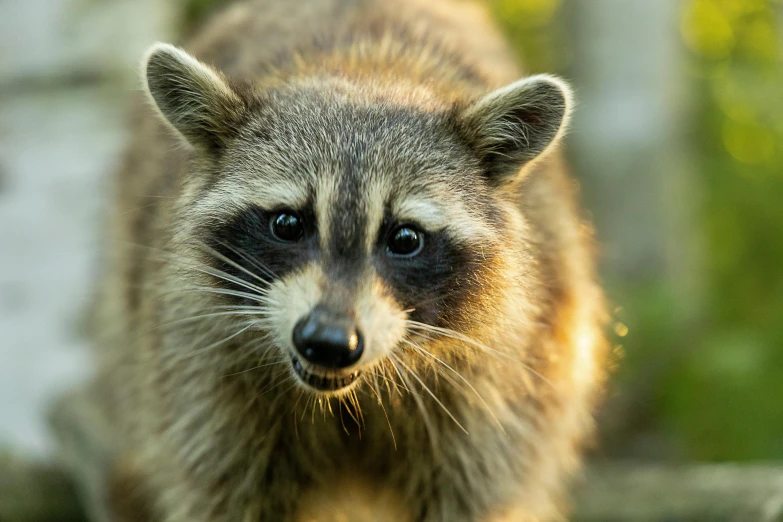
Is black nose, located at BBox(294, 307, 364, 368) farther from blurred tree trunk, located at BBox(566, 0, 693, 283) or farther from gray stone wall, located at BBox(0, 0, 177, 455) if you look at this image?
blurred tree trunk, located at BBox(566, 0, 693, 283)

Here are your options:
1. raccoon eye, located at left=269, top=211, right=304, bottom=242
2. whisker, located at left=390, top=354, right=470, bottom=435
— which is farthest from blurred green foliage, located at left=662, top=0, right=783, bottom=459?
raccoon eye, located at left=269, top=211, right=304, bottom=242

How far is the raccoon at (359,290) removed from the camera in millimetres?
2859

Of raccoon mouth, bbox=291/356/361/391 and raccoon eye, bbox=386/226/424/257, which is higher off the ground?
raccoon eye, bbox=386/226/424/257

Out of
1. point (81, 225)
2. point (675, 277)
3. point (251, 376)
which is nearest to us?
point (251, 376)

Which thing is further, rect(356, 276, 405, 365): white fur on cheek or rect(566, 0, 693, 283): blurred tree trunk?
rect(566, 0, 693, 283): blurred tree trunk

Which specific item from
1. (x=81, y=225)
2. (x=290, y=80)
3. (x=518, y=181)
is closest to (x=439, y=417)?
(x=518, y=181)

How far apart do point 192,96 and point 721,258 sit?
22.6 feet

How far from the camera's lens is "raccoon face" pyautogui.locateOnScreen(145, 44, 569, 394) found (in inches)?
109

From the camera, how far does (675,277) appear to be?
7906 mm

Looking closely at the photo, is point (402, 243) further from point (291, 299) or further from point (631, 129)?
point (631, 129)

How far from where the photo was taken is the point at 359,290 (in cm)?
272

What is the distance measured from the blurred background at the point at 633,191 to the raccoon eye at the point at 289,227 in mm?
2398

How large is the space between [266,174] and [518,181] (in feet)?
2.86

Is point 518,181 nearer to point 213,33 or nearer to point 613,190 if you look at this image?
point 213,33
